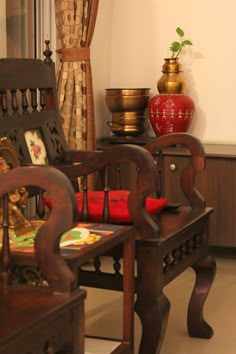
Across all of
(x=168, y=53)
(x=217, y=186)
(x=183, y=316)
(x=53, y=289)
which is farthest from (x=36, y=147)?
(x=168, y=53)

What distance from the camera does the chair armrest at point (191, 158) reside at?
9.46ft

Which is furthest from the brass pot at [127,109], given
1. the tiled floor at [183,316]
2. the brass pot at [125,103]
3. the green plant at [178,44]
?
the tiled floor at [183,316]

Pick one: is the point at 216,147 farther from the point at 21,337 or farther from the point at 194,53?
the point at 21,337

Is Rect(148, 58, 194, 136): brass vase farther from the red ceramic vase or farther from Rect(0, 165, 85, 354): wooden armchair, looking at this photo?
Rect(0, 165, 85, 354): wooden armchair

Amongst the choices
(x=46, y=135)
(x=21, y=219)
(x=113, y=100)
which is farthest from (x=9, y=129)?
(x=113, y=100)

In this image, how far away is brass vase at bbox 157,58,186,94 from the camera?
13.6 feet

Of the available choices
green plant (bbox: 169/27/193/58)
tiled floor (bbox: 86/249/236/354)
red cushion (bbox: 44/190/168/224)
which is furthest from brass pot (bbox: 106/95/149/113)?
red cushion (bbox: 44/190/168/224)

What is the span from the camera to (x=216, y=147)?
13.6ft

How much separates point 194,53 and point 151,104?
15.6 inches

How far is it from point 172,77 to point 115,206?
5.33 ft

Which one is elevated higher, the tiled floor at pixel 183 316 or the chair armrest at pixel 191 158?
the chair armrest at pixel 191 158

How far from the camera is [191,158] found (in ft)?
9.66

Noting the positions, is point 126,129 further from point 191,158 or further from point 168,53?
point 191,158

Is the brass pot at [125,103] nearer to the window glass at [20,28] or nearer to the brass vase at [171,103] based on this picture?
the brass vase at [171,103]
